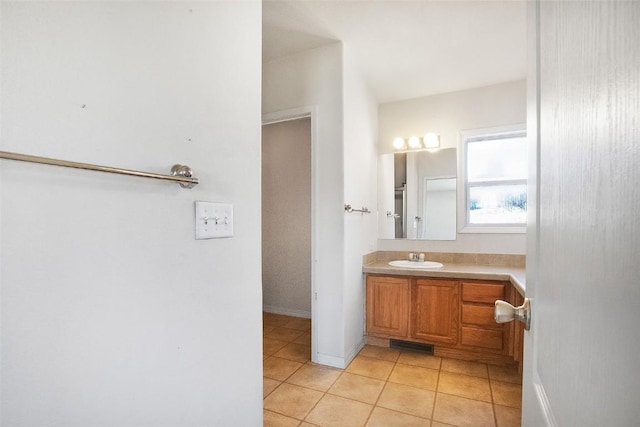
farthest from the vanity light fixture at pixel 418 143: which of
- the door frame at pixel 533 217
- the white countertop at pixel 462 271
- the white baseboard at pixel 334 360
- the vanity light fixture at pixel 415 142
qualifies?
the door frame at pixel 533 217

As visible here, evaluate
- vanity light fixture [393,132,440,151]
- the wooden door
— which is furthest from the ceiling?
the wooden door

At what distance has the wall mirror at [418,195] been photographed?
123 inches

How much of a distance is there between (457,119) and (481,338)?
214 centimetres

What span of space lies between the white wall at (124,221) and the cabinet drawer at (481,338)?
6.77 ft

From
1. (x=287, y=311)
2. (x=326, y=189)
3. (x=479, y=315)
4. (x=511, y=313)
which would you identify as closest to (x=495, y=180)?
(x=479, y=315)

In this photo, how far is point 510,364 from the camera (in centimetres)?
242

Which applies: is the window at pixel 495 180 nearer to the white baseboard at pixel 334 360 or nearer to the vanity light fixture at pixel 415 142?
the vanity light fixture at pixel 415 142

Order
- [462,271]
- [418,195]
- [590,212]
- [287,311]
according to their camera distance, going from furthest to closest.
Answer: [287,311]
[418,195]
[462,271]
[590,212]

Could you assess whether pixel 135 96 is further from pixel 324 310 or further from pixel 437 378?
pixel 437 378

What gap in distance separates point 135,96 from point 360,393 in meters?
2.13

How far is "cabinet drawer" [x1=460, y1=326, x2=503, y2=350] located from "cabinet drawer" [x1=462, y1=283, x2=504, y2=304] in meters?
0.25

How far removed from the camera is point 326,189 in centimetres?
248

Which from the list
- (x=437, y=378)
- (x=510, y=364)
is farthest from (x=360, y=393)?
(x=510, y=364)

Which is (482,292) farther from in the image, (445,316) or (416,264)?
(416,264)
